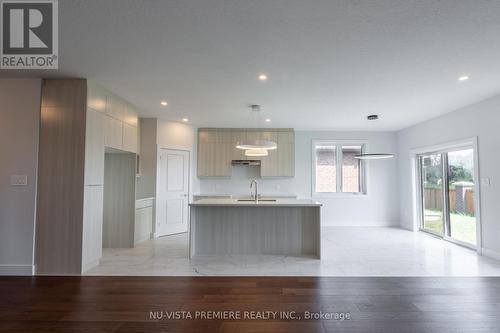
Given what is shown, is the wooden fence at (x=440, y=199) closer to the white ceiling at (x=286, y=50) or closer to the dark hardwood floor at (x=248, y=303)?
the white ceiling at (x=286, y=50)

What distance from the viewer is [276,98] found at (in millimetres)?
4406

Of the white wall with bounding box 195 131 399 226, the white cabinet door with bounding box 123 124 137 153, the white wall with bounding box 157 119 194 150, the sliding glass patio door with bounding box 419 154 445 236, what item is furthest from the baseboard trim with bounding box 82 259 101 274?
the sliding glass patio door with bounding box 419 154 445 236

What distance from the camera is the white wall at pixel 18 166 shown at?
3438 millimetres

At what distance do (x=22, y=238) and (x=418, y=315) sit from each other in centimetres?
474

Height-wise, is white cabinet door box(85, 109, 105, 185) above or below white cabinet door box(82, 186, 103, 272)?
above

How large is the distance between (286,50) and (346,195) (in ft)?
17.6

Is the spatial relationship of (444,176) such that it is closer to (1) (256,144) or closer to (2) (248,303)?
(1) (256,144)

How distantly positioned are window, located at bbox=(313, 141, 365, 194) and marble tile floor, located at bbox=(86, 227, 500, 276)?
7.28 feet

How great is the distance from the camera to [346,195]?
7160mm

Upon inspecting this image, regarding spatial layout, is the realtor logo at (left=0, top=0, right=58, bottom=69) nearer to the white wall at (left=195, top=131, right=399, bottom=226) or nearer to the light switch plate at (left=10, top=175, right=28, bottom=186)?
the light switch plate at (left=10, top=175, right=28, bottom=186)

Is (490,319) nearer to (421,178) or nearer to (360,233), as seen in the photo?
(360,233)

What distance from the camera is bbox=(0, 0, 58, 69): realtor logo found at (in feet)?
7.34

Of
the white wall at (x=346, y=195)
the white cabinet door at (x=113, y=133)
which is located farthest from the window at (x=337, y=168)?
the white cabinet door at (x=113, y=133)

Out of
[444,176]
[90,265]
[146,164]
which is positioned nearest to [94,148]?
[90,265]
